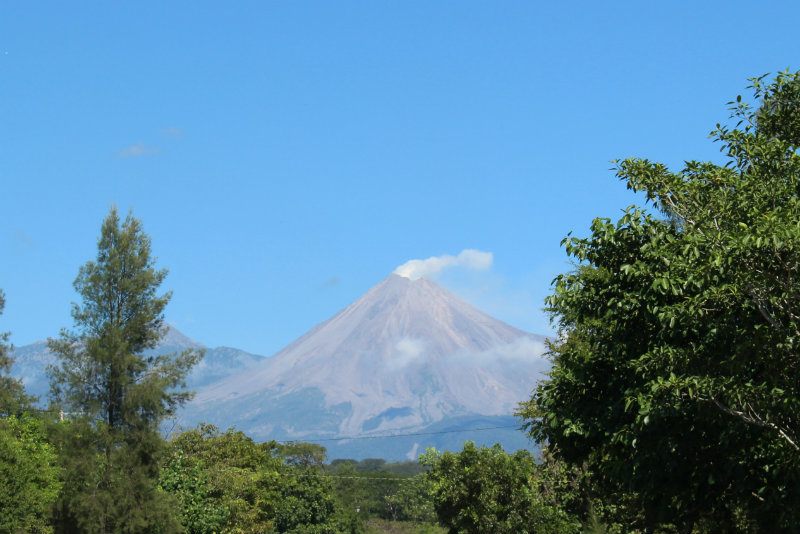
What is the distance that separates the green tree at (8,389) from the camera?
186 feet

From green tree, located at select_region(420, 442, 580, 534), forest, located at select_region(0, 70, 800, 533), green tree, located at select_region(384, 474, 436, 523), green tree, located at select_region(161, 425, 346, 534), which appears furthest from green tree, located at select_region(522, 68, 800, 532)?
green tree, located at select_region(384, 474, 436, 523)

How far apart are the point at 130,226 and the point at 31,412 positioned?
20141 millimetres

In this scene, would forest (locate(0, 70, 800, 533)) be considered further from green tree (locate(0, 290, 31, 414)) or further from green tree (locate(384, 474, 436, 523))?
green tree (locate(384, 474, 436, 523))

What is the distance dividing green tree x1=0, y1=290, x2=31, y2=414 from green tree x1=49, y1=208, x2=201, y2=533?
14165 millimetres

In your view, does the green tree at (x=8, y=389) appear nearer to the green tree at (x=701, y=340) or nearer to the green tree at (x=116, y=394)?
the green tree at (x=116, y=394)

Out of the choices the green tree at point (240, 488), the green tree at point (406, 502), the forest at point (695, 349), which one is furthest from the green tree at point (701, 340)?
the green tree at point (406, 502)

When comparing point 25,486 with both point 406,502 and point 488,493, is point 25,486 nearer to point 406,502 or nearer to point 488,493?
point 488,493

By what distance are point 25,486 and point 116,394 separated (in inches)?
196

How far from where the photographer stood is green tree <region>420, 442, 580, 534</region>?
43.0m

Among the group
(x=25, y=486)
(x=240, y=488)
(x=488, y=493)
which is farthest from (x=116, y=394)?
(x=240, y=488)

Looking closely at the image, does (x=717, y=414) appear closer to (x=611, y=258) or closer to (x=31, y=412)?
(x=611, y=258)

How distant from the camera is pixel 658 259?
61.1ft

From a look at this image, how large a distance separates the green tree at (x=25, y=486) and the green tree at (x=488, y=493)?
15.7 meters

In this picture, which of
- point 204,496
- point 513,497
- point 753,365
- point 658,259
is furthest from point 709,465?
point 204,496
